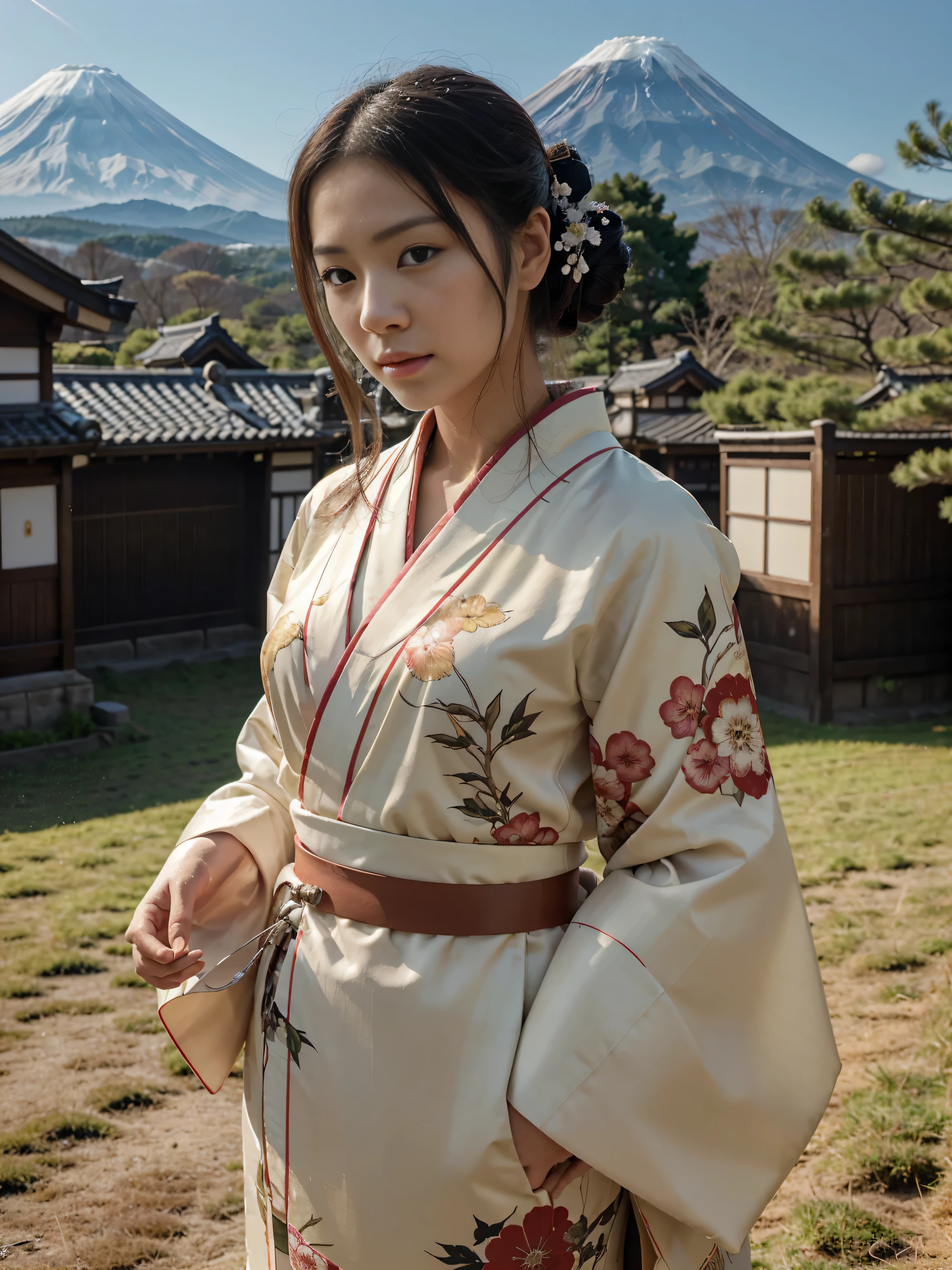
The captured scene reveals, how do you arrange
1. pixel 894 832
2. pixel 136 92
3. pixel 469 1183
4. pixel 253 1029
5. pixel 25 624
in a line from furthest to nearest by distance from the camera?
pixel 136 92, pixel 25 624, pixel 894 832, pixel 253 1029, pixel 469 1183

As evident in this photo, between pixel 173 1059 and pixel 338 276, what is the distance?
3.38 m

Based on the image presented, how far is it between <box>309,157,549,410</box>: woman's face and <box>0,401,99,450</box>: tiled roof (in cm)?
896

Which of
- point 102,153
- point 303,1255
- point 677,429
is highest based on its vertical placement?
point 102,153

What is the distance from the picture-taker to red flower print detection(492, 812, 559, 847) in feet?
4.39

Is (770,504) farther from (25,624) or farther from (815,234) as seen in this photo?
(815,234)

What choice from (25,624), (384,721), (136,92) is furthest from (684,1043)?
(136,92)

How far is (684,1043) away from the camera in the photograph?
1309 millimetres

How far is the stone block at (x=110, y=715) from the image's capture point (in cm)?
1006

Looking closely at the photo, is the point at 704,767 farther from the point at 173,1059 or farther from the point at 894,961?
the point at 894,961

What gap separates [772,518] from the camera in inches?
464

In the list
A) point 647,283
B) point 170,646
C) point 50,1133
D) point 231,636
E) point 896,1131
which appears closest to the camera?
point 896,1131

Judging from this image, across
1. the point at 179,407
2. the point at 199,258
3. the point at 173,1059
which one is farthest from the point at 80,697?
the point at 199,258

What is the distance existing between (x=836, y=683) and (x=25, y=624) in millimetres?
8223

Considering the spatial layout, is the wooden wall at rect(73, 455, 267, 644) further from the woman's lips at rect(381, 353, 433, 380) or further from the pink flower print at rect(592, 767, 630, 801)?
the pink flower print at rect(592, 767, 630, 801)
